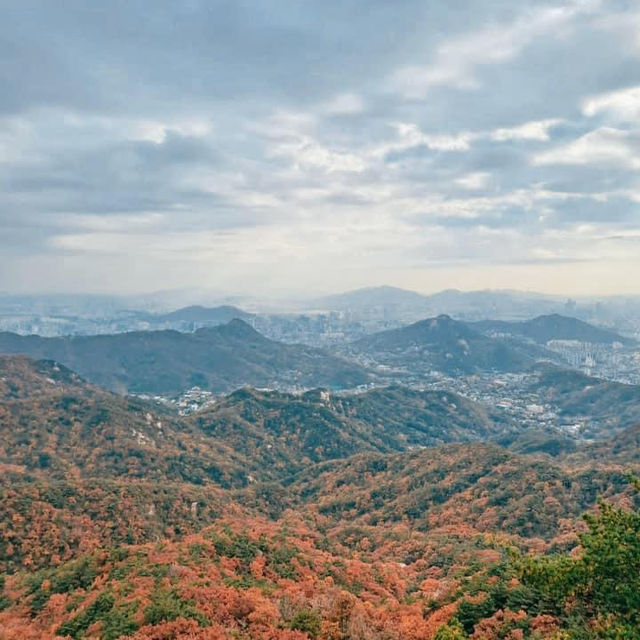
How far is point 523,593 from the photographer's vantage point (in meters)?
19.0

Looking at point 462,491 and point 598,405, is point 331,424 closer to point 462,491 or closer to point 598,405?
point 462,491

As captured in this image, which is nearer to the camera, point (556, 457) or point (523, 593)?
point (523, 593)

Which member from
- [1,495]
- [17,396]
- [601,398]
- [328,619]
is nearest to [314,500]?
[1,495]

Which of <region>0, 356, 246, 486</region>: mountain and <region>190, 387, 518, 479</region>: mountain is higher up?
<region>0, 356, 246, 486</region>: mountain

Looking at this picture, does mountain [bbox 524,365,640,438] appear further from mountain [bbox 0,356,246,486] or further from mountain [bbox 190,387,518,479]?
mountain [bbox 0,356,246,486]

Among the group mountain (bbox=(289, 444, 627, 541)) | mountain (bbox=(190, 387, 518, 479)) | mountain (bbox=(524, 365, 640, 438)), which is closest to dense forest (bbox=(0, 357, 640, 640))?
mountain (bbox=(289, 444, 627, 541))

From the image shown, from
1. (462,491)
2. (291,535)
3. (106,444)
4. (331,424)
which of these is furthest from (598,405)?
(291,535)

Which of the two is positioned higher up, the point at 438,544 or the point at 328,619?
the point at 328,619

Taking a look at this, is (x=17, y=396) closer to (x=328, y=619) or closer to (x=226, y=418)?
(x=226, y=418)

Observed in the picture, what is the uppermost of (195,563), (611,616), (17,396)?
(611,616)

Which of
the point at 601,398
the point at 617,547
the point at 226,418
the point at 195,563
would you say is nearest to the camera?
the point at 617,547

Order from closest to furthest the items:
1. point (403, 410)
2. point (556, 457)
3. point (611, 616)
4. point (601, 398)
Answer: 1. point (611, 616)
2. point (556, 457)
3. point (403, 410)
4. point (601, 398)

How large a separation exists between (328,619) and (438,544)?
75.0ft

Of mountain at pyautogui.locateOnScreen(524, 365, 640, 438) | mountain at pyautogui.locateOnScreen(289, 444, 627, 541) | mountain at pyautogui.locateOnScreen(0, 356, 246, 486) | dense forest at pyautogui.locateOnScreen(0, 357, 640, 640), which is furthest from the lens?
mountain at pyautogui.locateOnScreen(524, 365, 640, 438)
